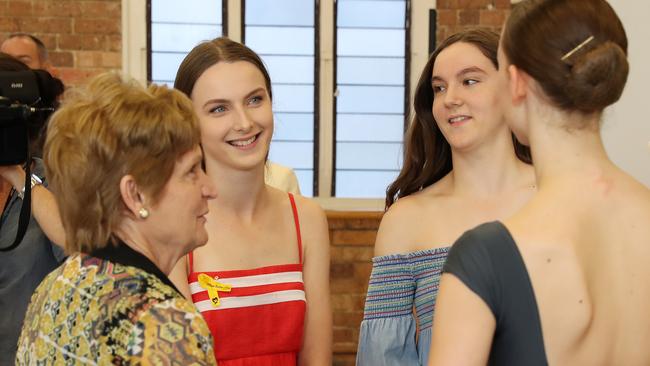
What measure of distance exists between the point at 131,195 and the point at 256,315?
0.73 metres

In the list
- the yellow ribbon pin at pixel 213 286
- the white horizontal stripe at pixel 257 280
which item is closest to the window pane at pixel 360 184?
the white horizontal stripe at pixel 257 280

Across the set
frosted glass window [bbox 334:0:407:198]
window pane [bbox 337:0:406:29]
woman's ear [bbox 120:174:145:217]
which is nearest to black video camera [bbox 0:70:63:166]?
woman's ear [bbox 120:174:145:217]

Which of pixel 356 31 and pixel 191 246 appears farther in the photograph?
pixel 356 31

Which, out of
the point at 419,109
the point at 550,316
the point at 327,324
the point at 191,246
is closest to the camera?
the point at 550,316

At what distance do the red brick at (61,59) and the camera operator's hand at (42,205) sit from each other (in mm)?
3495

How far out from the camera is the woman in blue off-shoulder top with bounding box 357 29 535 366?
2.17 m

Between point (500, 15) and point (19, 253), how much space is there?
4350 mm

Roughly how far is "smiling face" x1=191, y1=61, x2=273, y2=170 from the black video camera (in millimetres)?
466

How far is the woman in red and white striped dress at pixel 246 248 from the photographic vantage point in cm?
215

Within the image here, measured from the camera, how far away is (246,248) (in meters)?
2.23

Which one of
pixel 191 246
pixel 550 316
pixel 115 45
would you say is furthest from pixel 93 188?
pixel 115 45

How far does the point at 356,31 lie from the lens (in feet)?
20.4

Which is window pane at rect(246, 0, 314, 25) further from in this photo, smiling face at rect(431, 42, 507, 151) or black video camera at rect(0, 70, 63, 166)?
smiling face at rect(431, 42, 507, 151)

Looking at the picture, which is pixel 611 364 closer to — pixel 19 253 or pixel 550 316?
pixel 550 316
